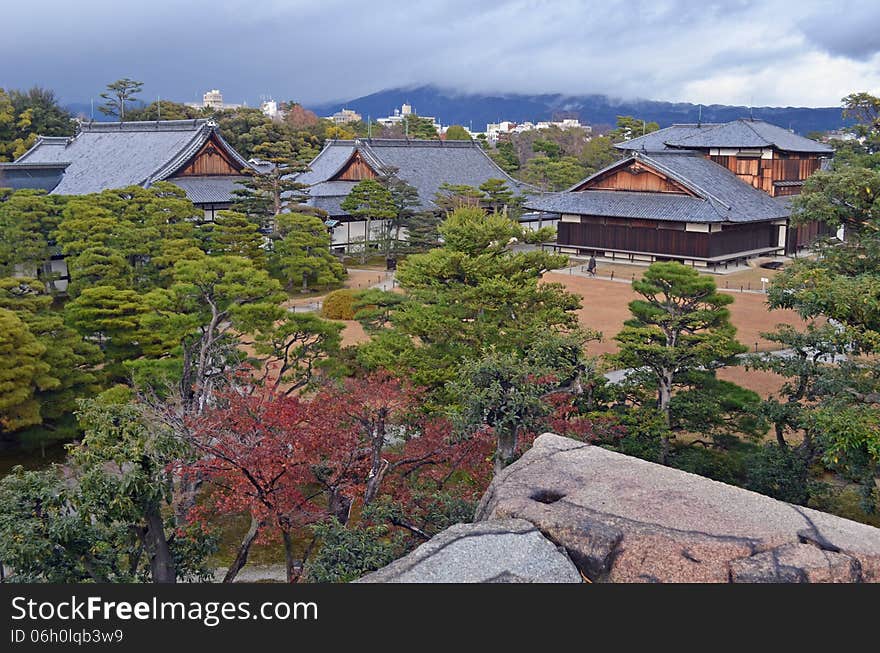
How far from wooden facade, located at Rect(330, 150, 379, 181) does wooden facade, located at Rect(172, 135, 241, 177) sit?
845 cm

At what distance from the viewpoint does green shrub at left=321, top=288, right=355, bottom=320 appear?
2828 centimetres

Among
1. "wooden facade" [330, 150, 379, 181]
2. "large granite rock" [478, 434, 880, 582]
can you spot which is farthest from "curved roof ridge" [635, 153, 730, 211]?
"large granite rock" [478, 434, 880, 582]

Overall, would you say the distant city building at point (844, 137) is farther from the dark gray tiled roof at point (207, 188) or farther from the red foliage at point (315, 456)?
the red foliage at point (315, 456)

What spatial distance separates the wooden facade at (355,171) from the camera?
46.7m

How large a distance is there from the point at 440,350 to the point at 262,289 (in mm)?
4263

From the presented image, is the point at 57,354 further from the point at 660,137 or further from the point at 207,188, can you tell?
the point at 660,137

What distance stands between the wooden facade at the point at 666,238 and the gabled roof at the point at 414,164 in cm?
507

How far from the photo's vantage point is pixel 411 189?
135ft

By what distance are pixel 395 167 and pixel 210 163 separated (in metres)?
10.5

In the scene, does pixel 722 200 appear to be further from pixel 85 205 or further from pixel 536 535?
pixel 536 535

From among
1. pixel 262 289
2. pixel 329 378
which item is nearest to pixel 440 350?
pixel 329 378

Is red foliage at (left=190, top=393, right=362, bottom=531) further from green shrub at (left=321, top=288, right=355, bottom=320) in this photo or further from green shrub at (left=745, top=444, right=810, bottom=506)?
green shrub at (left=321, top=288, right=355, bottom=320)

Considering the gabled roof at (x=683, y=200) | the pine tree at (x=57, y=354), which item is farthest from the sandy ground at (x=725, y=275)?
the pine tree at (x=57, y=354)

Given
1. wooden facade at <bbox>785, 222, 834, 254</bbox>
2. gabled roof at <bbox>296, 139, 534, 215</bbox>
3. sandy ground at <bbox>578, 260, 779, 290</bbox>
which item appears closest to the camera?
sandy ground at <bbox>578, 260, 779, 290</bbox>
